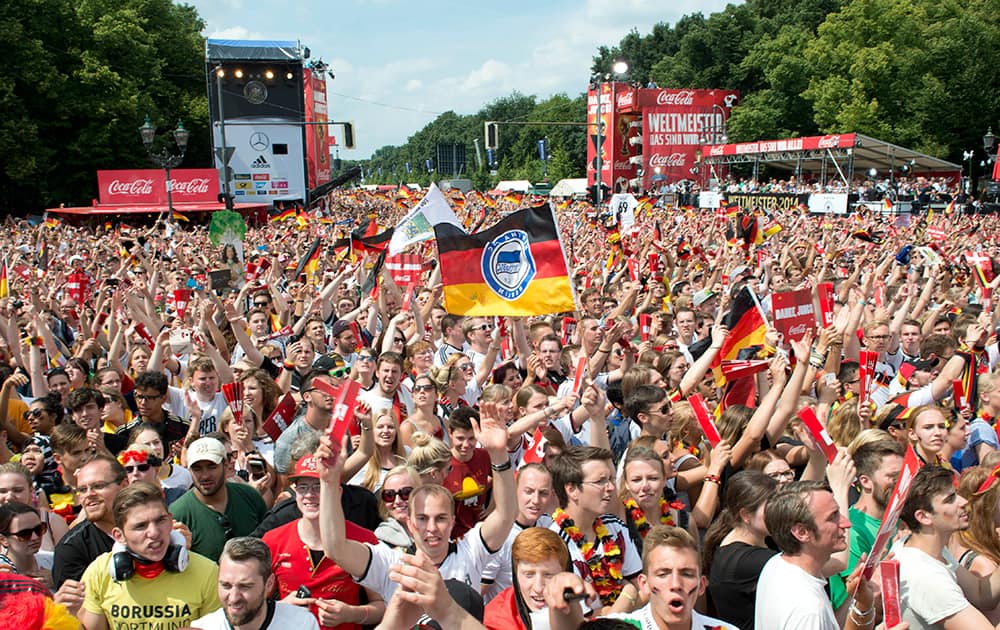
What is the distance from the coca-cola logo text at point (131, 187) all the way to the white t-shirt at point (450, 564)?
37117 mm

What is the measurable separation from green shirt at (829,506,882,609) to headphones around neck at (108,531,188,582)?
9.47ft

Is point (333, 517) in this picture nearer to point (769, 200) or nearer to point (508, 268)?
point (508, 268)

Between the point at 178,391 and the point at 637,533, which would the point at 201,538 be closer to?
the point at 637,533

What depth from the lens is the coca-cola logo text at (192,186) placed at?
128 feet

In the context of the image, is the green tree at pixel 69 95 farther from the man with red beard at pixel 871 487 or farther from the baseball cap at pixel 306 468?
the man with red beard at pixel 871 487

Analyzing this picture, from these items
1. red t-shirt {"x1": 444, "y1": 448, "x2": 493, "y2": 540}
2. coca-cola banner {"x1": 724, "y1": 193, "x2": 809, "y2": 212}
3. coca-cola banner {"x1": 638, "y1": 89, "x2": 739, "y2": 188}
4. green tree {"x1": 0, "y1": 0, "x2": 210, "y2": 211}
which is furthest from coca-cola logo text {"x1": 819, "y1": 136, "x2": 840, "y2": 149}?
red t-shirt {"x1": 444, "y1": 448, "x2": 493, "y2": 540}

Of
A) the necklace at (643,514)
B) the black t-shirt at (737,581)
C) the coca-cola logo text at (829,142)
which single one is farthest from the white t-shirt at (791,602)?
the coca-cola logo text at (829,142)

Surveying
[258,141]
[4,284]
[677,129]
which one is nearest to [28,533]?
[4,284]

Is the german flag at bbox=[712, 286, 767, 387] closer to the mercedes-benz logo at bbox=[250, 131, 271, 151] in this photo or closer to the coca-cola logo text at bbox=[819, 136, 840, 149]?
the coca-cola logo text at bbox=[819, 136, 840, 149]

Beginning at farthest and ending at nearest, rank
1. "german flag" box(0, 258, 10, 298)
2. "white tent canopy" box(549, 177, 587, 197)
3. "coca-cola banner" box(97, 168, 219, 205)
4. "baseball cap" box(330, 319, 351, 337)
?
"white tent canopy" box(549, 177, 587, 197) → "coca-cola banner" box(97, 168, 219, 205) → "german flag" box(0, 258, 10, 298) → "baseball cap" box(330, 319, 351, 337)

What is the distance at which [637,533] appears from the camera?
181 inches

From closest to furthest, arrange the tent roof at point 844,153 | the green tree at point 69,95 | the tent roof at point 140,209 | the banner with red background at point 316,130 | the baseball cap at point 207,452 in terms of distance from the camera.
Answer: the baseball cap at point 207,452, the tent roof at point 140,209, the tent roof at point 844,153, the green tree at point 69,95, the banner with red background at point 316,130

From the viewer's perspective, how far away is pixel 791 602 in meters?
3.53

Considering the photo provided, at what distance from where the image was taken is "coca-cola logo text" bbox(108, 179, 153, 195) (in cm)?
3766
